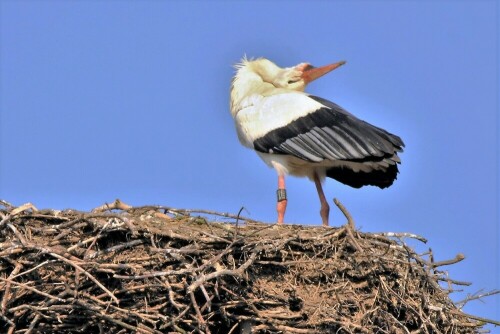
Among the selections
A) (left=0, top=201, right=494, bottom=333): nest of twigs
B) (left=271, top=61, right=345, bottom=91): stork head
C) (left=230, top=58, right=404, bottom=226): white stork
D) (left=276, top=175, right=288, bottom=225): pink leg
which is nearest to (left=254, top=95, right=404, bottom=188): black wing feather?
(left=230, top=58, right=404, bottom=226): white stork

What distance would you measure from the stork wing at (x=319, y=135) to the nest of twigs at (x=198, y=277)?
1.39m

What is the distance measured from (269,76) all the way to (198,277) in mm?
3805

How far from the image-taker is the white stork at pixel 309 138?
30.0ft

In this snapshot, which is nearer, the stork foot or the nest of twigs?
the nest of twigs

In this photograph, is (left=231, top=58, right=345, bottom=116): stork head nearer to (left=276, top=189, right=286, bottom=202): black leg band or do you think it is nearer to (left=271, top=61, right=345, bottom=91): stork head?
(left=271, top=61, right=345, bottom=91): stork head

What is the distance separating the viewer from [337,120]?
371 inches

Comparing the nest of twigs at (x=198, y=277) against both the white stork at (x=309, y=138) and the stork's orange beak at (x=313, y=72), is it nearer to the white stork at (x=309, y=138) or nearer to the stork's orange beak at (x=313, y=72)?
the white stork at (x=309, y=138)

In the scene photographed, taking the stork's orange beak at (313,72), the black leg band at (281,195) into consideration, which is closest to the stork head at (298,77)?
the stork's orange beak at (313,72)

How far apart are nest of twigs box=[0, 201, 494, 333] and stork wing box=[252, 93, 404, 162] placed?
139 cm

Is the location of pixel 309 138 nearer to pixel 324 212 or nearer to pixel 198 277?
pixel 324 212

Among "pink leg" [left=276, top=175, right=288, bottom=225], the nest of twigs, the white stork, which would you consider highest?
the white stork

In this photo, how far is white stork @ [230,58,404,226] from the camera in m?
9.13

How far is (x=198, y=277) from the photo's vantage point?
7035 millimetres

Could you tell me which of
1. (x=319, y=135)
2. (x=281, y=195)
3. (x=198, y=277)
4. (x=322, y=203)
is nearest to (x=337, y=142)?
(x=319, y=135)
